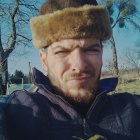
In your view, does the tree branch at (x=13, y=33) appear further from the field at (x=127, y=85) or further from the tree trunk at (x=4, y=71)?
the field at (x=127, y=85)

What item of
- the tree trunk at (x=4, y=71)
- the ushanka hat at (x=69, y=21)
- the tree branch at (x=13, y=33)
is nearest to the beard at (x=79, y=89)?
the ushanka hat at (x=69, y=21)

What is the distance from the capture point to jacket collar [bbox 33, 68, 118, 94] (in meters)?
2.15

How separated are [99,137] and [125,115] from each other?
0.81 ft

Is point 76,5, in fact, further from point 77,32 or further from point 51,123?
point 51,123

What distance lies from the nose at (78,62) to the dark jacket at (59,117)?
0.19m

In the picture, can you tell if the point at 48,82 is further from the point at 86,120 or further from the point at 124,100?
the point at 124,100

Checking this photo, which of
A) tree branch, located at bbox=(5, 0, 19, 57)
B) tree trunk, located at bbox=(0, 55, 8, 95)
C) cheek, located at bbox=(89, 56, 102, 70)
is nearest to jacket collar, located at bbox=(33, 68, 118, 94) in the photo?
cheek, located at bbox=(89, 56, 102, 70)

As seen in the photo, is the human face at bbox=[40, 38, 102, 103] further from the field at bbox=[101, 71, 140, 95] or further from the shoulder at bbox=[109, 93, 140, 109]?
the field at bbox=[101, 71, 140, 95]

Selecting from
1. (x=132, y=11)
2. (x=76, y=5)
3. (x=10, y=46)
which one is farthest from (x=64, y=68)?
(x=132, y=11)

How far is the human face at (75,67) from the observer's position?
2.06 metres

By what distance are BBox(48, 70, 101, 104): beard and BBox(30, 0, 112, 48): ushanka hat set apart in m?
0.21

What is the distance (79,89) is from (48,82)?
223mm

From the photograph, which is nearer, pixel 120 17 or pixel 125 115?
pixel 125 115

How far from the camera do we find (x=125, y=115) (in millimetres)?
2215
